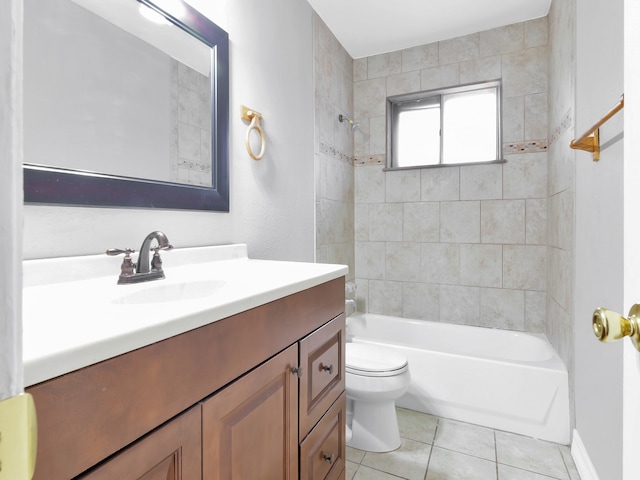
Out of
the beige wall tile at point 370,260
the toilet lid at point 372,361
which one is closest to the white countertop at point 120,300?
the toilet lid at point 372,361

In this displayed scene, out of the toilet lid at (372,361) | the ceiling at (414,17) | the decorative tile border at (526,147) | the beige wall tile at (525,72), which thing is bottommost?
the toilet lid at (372,361)

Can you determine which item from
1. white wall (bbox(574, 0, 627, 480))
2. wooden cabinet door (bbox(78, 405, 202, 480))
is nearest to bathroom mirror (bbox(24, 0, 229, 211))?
wooden cabinet door (bbox(78, 405, 202, 480))

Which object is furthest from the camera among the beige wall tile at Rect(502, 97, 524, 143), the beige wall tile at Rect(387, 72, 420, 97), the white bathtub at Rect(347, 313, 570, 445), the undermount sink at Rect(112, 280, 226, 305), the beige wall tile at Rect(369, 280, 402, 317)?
the beige wall tile at Rect(369, 280, 402, 317)

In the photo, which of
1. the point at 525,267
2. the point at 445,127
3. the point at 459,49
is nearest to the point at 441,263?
the point at 525,267

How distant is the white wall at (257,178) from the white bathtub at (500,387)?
1.03 meters

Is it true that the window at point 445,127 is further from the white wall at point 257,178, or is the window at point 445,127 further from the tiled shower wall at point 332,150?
the white wall at point 257,178

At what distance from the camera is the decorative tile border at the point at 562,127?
1805 millimetres

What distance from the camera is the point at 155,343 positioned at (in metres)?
0.56

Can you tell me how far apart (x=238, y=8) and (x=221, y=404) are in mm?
1668

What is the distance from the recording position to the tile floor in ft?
5.21

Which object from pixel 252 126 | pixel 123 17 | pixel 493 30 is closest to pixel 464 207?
pixel 493 30

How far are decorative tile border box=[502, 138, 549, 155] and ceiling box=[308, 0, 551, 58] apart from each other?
847mm

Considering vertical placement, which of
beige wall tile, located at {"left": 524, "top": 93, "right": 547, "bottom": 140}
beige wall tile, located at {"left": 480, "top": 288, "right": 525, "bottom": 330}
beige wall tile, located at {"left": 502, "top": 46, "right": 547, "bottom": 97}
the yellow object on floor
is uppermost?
beige wall tile, located at {"left": 502, "top": 46, "right": 547, "bottom": 97}
